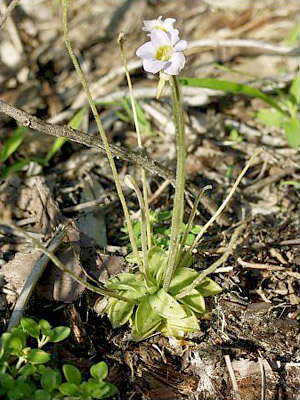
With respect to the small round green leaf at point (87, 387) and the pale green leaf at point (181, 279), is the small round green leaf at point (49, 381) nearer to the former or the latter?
the small round green leaf at point (87, 387)

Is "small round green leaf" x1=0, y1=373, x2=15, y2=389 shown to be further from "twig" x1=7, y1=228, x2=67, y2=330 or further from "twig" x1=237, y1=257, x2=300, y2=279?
"twig" x1=237, y1=257, x2=300, y2=279

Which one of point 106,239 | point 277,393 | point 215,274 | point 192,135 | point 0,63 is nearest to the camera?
point 277,393

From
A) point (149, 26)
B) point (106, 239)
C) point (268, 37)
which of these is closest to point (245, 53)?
point (268, 37)

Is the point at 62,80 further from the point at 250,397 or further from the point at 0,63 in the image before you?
the point at 250,397

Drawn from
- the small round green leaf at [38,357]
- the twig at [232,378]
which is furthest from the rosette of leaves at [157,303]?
the small round green leaf at [38,357]

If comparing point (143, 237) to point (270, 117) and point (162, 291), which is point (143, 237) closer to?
point (162, 291)

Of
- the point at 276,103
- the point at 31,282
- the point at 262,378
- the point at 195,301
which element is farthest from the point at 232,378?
the point at 276,103
